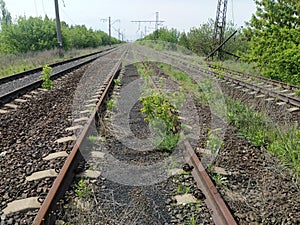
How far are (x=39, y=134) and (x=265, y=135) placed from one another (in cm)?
366

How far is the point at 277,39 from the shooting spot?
1175cm

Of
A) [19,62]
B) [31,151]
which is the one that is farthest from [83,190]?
[19,62]

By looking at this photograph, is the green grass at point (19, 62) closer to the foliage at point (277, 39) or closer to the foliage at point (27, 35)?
the foliage at point (27, 35)

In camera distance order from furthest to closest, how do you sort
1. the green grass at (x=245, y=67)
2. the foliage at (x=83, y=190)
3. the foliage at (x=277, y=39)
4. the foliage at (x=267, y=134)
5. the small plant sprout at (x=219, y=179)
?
the green grass at (x=245, y=67) < the foliage at (x=277, y=39) < the foliage at (x=267, y=134) < the small plant sprout at (x=219, y=179) < the foliage at (x=83, y=190)

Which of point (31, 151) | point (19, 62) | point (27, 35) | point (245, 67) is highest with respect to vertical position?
point (27, 35)

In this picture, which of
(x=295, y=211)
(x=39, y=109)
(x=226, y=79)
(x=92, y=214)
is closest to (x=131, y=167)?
(x=92, y=214)

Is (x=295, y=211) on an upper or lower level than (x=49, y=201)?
lower

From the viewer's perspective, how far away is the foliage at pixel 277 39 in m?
10.5

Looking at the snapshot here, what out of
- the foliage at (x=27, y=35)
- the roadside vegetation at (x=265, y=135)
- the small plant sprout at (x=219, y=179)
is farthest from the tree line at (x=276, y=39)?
the foliage at (x=27, y=35)

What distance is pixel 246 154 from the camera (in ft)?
12.5

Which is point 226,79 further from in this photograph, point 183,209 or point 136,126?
point 183,209

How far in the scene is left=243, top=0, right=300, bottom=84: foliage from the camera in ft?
34.3

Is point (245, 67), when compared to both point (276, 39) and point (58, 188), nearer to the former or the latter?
point (276, 39)

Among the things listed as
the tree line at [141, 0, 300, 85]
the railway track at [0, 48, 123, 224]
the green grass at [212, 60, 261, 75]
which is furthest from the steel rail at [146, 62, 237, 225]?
the green grass at [212, 60, 261, 75]
